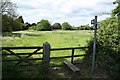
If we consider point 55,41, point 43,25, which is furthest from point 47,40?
point 43,25

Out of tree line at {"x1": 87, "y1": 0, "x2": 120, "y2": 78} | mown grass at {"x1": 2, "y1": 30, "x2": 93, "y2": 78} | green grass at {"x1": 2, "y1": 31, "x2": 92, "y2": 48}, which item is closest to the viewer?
tree line at {"x1": 87, "y1": 0, "x2": 120, "y2": 78}

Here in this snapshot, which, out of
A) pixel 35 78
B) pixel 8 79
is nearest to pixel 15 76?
pixel 8 79

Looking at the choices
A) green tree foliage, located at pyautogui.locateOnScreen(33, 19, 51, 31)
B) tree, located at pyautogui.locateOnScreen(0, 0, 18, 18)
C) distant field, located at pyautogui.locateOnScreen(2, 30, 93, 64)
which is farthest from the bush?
green tree foliage, located at pyautogui.locateOnScreen(33, 19, 51, 31)

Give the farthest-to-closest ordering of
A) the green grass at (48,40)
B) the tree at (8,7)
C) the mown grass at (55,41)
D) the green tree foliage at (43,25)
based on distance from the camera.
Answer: the green tree foliage at (43,25) < the tree at (8,7) < the green grass at (48,40) < the mown grass at (55,41)

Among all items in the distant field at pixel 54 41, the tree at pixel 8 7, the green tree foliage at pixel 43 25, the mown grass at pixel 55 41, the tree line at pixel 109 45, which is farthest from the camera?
the green tree foliage at pixel 43 25

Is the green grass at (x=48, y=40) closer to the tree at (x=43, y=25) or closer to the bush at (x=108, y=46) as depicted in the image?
the bush at (x=108, y=46)

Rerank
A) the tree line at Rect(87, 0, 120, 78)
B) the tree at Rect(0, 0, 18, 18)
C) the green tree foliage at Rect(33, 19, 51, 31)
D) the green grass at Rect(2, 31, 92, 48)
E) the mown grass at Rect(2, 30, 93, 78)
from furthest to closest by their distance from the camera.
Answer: the green tree foliage at Rect(33, 19, 51, 31), the tree at Rect(0, 0, 18, 18), the green grass at Rect(2, 31, 92, 48), the mown grass at Rect(2, 30, 93, 78), the tree line at Rect(87, 0, 120, 78)

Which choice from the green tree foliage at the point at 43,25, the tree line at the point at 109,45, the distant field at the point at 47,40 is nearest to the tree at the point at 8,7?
the distant field at the point at 47,40

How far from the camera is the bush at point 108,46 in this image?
8.82 metres

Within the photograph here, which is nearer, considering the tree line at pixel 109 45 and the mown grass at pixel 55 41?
the tree line at pixel 109 45

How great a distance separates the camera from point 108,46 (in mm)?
9453

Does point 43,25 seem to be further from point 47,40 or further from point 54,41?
point 54,41

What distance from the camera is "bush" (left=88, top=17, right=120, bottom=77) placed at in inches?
347

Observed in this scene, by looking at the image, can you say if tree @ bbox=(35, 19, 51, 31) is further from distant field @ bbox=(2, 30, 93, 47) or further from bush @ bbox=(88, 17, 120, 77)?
bush @ bbox=(88, 17, 120, 77)
